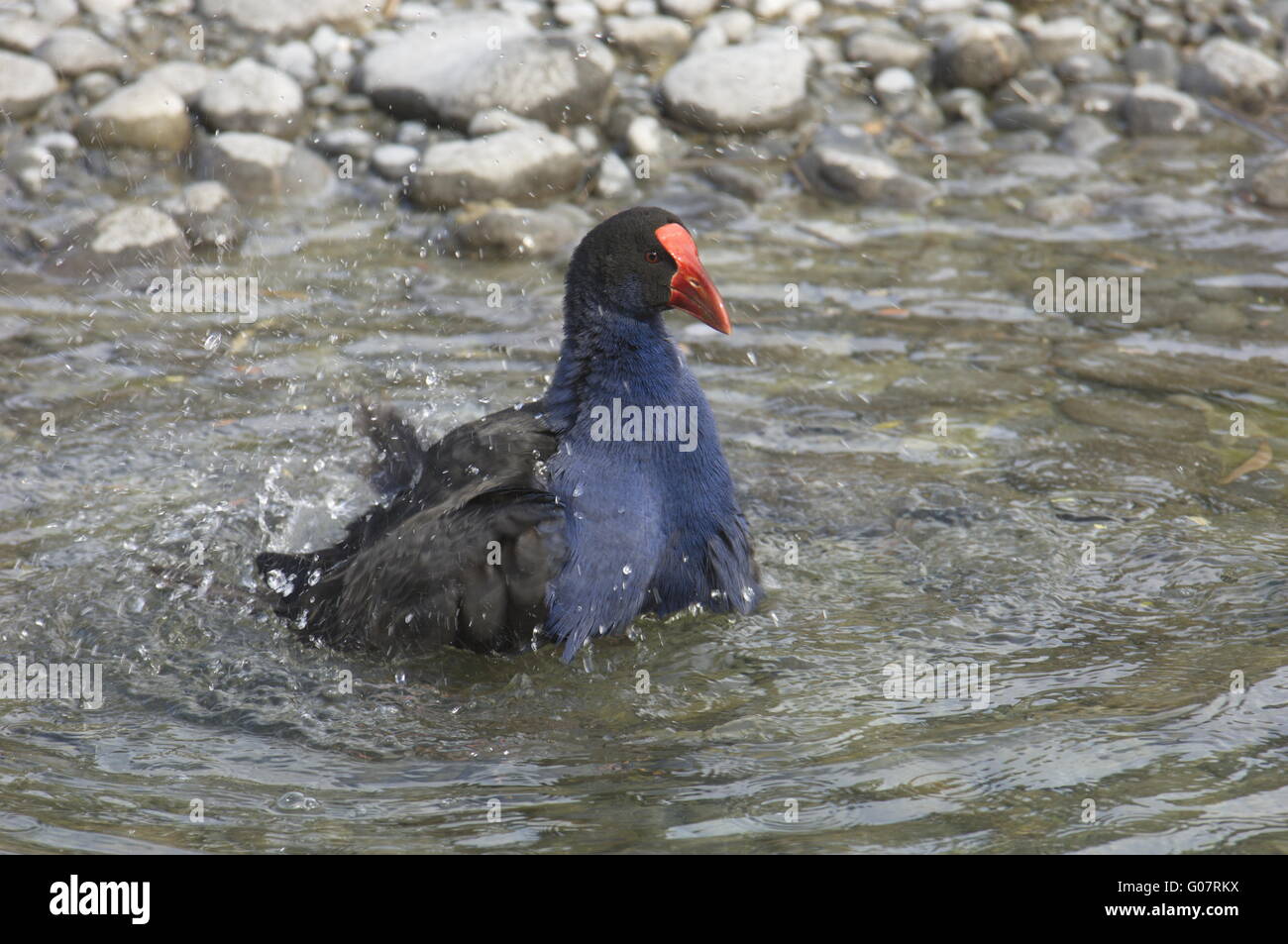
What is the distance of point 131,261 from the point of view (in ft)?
23.4

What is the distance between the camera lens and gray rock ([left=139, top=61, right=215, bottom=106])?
26.9ft

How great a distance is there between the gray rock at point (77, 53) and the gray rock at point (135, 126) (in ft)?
1.41

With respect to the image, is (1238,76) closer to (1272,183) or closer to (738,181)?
(1272,183)

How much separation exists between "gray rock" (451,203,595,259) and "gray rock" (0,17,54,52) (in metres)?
2.97

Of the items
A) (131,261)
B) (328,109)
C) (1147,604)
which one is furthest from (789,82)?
(1147,604)

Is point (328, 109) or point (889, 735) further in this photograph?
point (328, 109)

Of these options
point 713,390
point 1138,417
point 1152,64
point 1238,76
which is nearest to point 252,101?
point 713,390

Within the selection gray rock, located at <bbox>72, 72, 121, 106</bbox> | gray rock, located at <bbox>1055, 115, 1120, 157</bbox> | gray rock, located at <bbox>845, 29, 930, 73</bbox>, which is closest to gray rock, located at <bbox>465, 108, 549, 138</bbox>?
gray rock, located at <bbox>72, 72, 121, 106</bbox>

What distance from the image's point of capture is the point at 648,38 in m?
8.94

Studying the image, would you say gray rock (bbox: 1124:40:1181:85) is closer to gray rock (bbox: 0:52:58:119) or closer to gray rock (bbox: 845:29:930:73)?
gray rock (bbox: 845:29:930:73)

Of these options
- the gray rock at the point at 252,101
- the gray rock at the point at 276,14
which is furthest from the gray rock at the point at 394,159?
the gray rock at the point at 276,14

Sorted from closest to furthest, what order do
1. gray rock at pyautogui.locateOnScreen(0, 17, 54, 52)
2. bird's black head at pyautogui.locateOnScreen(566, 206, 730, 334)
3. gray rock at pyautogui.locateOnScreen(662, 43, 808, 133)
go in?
bird's black head at pyautogui.locateOnScreen(566, 206, 730, 334)
gray rock at pyautogui.locateOnScreen(0, 17, 54, 52)
gray rock at pyautogui.locateOnScreen(662, 43, 808, 133)
